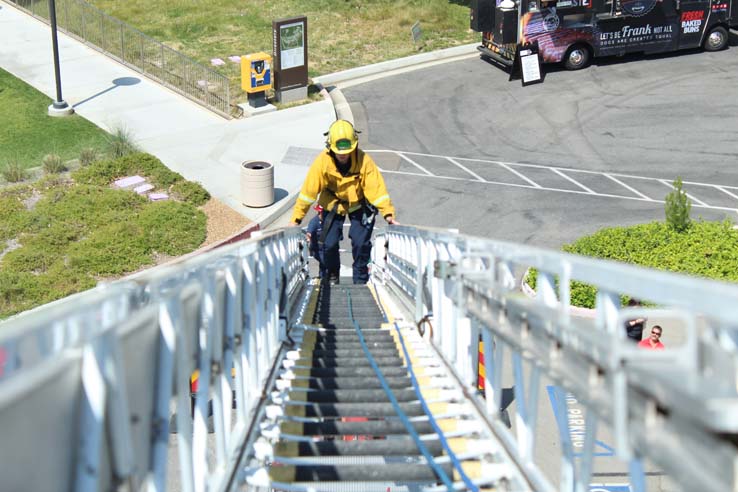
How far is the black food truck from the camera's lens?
82.7 feet

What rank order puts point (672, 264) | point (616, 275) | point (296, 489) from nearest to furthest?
point (616, 275)
point (296, 489)
point (672, 264)

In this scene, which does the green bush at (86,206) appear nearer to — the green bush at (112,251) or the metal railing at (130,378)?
the green bush at (112,251)

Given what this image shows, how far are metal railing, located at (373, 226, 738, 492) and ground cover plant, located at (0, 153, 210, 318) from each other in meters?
10.1

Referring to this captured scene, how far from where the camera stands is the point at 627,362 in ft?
9.69

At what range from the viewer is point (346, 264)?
650 inches

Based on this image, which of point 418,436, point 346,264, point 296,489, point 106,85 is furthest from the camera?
point 106,85

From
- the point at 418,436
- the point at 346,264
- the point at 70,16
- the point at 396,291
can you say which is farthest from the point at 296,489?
the point at 70,16

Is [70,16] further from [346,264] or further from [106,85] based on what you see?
[346,264]

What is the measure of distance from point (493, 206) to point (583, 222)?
1.79m

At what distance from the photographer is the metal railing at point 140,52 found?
78.2ft

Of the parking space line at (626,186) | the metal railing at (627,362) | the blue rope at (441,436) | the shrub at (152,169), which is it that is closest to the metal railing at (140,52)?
the shrub at (152,169)

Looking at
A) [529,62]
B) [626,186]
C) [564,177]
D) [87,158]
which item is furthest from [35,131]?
[626,186]

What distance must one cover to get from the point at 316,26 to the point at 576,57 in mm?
8360

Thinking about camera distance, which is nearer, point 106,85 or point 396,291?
point 396,291
